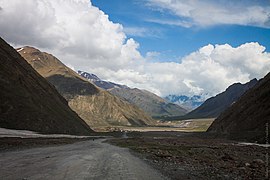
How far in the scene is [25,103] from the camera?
317 ft

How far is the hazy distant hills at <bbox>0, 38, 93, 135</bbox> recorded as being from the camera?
88.1 meters

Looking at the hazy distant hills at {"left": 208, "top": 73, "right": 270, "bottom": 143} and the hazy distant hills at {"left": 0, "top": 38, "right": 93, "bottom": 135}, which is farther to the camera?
the hazy distant hills at {"left": 0, "top": 38, "right": 93, "bottom": 135}

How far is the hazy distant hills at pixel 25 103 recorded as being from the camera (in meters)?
88.1

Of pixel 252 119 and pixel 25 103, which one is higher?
pixel 25 103

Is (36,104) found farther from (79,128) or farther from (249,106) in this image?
(249,106)

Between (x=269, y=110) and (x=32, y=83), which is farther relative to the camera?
(x=32, y=83)

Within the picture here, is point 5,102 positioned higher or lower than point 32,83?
lower

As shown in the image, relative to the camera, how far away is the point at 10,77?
10256 centimetres

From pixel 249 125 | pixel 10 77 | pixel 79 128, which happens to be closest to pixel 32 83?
pixel 10 77

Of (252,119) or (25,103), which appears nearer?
(25,103)

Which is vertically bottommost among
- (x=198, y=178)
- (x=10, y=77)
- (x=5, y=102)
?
(x=198, y=178)

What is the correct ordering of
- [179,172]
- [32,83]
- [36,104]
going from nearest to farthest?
[179,172]
[36,104]
[32,83]

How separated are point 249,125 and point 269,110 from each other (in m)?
10.5

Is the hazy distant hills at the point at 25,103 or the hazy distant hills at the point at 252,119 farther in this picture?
the hazy distant hills at the point at 25,103
